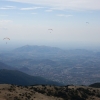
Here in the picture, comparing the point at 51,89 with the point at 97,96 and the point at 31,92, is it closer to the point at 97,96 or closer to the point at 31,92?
the point at 31,92

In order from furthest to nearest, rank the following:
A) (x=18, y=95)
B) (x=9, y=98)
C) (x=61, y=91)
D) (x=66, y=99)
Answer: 1. (x=61, y=91)
2. (x=66, y=99)
3. (x=18, y=95)
4. (x=9, y=98)

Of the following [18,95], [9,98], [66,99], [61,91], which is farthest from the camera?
[61,91]

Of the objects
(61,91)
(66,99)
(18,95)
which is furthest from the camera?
(61,91)

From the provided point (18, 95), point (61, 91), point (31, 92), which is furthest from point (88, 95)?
point (18, 95)

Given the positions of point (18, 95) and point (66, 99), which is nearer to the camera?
point (18, 95)

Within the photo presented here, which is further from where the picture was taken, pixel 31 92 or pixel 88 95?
pixel 88 95

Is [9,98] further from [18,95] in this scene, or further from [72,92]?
Answer: [72,92]

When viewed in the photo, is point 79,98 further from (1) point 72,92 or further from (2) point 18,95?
(2) point 18,95

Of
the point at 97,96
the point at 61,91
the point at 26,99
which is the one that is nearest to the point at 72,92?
the point at 61,91

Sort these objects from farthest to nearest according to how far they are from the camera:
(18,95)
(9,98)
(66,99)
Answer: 1. (66,99)
2. (18,95)
3. (9,98)
